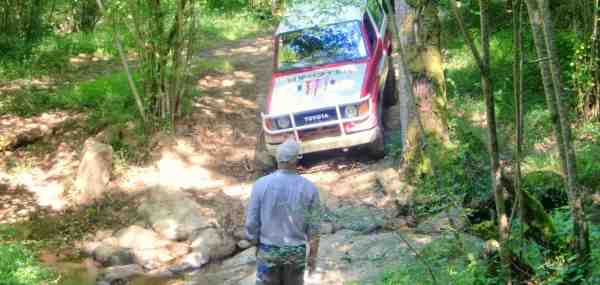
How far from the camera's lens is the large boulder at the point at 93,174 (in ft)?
33.4

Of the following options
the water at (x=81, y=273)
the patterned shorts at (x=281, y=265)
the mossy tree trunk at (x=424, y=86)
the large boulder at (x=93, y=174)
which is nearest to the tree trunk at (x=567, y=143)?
the patterned shorts at (x=281, y=265)

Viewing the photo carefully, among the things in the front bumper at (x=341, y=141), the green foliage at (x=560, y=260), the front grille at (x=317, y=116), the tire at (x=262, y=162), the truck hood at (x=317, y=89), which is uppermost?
the green foliage at (x=560, y=260)

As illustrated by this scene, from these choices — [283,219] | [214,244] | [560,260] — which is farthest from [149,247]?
[560,260]

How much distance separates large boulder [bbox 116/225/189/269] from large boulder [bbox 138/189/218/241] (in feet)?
0.49

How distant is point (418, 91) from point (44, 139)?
6077 mm

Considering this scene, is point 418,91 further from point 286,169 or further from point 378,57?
point 286,169

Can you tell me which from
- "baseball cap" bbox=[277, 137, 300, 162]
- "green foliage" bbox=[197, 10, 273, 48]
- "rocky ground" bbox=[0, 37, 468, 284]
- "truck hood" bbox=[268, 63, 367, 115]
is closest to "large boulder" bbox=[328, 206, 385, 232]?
"rocky ground" bbox=[0, 37, 468, 284]

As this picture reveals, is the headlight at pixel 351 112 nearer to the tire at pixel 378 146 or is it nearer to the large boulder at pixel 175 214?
the tire at pixel 378 146

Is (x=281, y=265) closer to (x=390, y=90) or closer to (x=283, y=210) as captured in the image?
(x=283, y=210)

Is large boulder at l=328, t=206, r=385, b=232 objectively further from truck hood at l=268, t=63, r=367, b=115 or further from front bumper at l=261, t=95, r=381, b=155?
truck hood at l=268, t=63, r=367, b=115

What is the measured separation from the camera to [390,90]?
12266 millimetres

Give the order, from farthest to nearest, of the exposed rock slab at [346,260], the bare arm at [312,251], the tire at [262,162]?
1. the tire at [262,162]
2. the exposed rock slab at [346,260]
3. the bare arm at [312,251]

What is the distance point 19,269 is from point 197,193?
12.3ft

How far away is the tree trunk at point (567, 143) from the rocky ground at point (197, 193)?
5.26 feet
